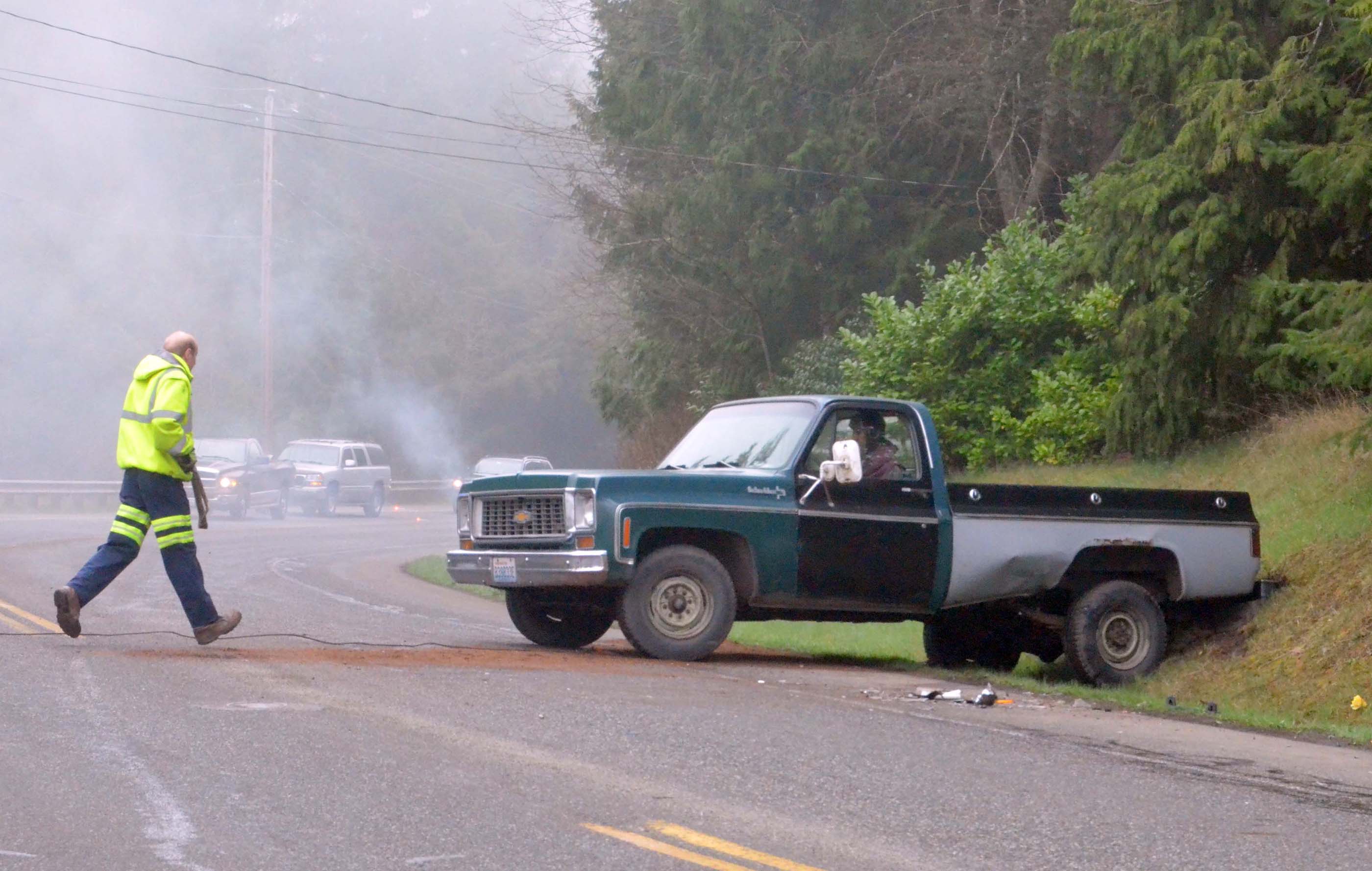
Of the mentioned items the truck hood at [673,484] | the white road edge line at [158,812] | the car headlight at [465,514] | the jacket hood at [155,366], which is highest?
the jacket hood at [155,366]

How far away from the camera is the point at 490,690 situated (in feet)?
29.4

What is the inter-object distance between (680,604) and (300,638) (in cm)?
268

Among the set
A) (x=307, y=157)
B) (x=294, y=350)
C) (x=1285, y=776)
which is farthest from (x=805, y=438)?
(x=307, y=157)

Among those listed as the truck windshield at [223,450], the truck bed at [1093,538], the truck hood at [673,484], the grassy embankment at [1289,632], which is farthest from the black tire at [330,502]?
the truck bed at [1093,538]

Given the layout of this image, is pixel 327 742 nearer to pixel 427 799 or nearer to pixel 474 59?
pixel 427 799

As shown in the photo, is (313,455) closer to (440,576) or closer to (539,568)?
(440,576)

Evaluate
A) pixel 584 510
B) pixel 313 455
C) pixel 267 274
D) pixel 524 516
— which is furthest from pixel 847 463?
pixel 267 274

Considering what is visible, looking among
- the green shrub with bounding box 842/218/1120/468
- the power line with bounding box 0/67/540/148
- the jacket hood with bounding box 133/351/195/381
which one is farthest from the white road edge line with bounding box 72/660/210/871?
the power line with bounding box 0/67/540/148

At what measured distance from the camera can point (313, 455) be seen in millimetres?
41125

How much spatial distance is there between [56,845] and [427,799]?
136 centimetres

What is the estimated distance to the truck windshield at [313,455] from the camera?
134 feet

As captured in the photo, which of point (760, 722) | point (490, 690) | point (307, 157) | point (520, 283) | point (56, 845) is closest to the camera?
point (56, 845)

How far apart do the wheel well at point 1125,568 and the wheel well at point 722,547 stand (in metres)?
2.31

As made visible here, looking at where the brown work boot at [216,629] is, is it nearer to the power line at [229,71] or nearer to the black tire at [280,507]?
the power line at [229,71]
